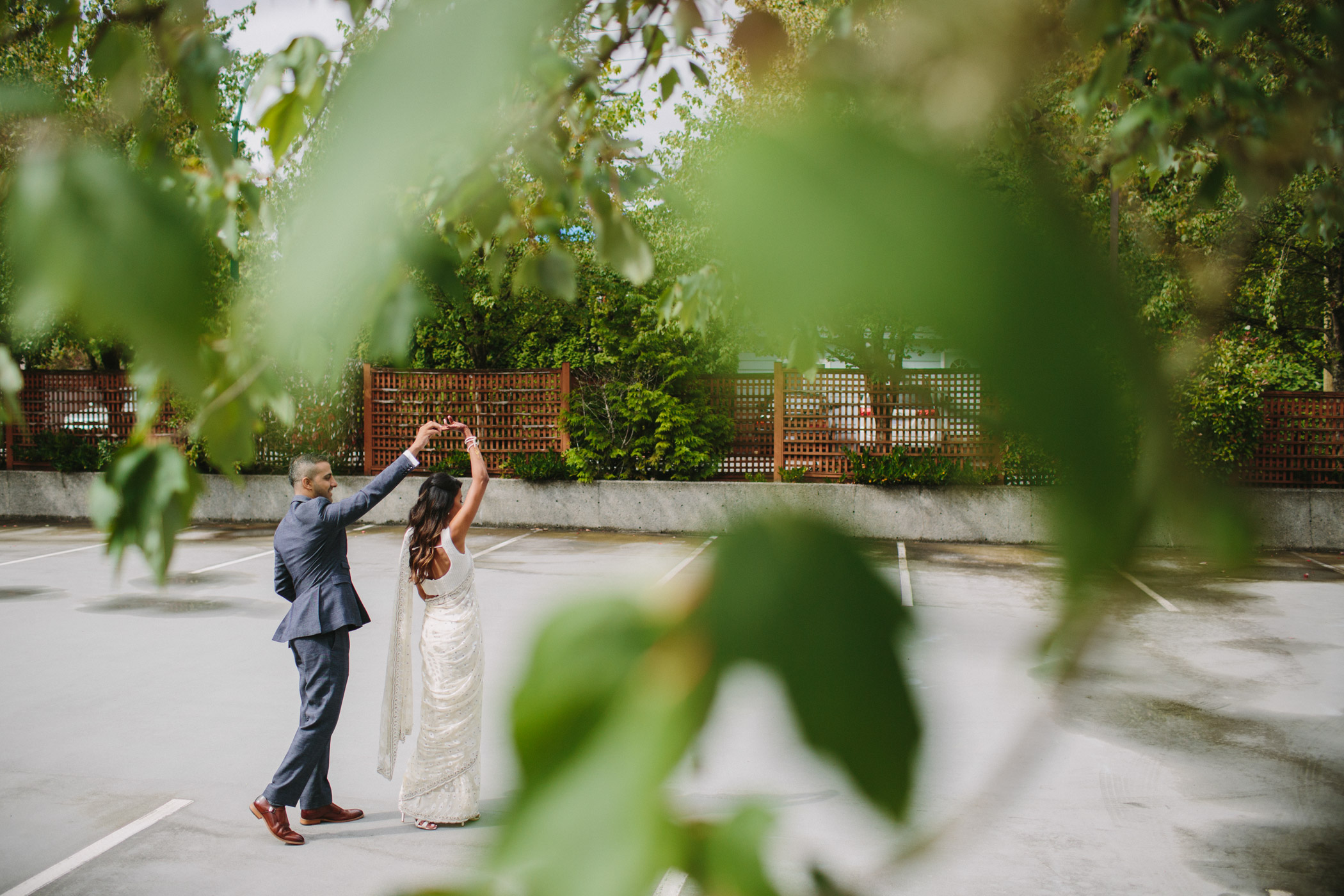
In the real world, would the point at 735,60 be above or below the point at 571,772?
above

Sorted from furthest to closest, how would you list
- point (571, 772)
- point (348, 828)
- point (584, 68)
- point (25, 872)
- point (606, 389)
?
point (606, 389) < point (348, 828) < point (25, 872) < point (584, 68) < point (571, 772)

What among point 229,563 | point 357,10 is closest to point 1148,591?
point 357,10

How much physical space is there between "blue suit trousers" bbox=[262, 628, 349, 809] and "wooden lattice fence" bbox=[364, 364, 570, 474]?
6659 mm

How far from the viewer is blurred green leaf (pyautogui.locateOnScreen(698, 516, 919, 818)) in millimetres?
172

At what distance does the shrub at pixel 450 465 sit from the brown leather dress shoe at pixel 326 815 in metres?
6.64

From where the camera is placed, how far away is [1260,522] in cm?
23

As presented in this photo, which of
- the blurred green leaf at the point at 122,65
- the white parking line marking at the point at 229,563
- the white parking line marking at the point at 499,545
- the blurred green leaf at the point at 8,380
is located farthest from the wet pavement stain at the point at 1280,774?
the white parking line marking at the point at 229,563

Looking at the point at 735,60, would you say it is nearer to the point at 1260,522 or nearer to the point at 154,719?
the point at 1260,522

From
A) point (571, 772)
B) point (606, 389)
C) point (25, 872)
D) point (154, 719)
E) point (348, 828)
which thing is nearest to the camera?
point (571, 772)

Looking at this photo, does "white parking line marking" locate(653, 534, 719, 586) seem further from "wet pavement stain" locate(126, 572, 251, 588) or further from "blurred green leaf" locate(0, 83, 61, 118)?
"wet pavement stain" locate(126, 572, 251, 588)

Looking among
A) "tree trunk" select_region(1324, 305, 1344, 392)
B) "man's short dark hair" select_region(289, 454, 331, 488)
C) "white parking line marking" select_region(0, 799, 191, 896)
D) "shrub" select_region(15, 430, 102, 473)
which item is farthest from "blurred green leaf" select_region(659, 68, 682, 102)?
"shrub" select_region(15, 430, 102, 473)

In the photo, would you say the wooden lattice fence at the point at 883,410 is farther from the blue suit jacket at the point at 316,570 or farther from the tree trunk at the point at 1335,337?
the blue suit jacket at the point at 316,570

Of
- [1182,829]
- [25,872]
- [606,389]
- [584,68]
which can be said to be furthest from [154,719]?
[606,389]

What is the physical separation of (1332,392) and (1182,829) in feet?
27.5
